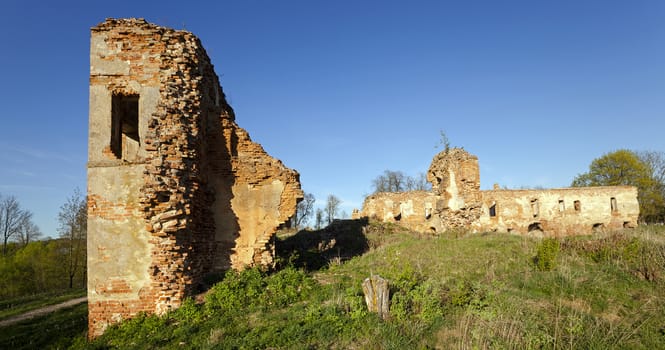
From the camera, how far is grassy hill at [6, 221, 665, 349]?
5.10 meters

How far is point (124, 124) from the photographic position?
10102mm

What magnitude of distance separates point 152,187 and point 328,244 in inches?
403

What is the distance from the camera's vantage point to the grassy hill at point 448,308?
510cm

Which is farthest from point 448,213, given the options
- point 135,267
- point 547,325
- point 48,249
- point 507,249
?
point 48,249

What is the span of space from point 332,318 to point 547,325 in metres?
3.49

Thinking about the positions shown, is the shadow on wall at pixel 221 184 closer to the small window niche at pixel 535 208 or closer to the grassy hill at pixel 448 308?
the grassy hill at pixel 448 308

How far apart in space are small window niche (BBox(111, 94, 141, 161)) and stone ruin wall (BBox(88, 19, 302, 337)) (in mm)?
62

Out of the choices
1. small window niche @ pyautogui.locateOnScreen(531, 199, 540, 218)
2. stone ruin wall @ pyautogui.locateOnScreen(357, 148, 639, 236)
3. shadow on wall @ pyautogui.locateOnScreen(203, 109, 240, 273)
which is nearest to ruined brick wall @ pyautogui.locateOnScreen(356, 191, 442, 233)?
stone ruin wall @ pyautogui.locateOnScreen(357, 148, 639, 236)

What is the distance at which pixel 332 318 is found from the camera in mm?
5957

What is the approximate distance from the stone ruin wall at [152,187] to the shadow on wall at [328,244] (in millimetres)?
3348

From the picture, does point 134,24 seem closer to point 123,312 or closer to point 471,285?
point 123,312

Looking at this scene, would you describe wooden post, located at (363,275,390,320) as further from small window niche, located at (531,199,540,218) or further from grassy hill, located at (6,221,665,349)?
small window niche, located at (531,199,540,218)

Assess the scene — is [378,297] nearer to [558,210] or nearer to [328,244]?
[328,244]

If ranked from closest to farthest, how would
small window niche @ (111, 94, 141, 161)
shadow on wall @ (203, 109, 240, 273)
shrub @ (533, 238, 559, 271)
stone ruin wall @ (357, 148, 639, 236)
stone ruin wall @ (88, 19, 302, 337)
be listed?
stone ruin wall @ (88, 19, 302, 337) → small window niche @ (111, 94, 141, 161) → shrub @ (533, 238, 559, 271) → shadow on wall @ (203, 109, 240, 273) → stone ruin wall @ (357, 148, 639, 236)
